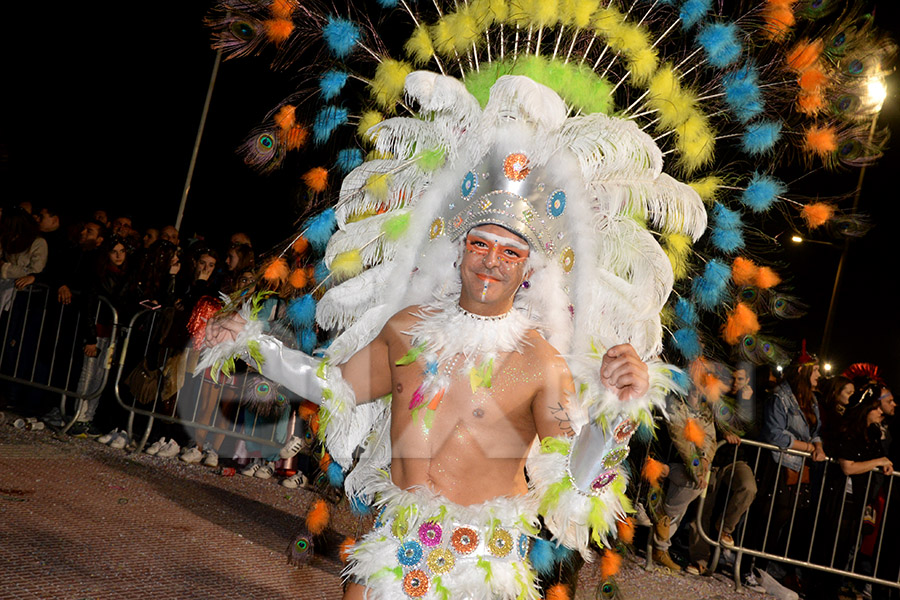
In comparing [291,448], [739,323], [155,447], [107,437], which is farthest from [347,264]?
[107,437]

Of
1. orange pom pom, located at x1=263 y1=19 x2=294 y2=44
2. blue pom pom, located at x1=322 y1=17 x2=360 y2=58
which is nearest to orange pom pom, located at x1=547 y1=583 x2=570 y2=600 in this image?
blue pom pom, located at x1=322 y1=17 x2=360 y2=58

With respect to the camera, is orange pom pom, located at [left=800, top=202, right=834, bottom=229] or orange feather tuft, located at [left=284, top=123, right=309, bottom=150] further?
orange feather tuft, located at [left=284, top=123, right=309, bottom=150]

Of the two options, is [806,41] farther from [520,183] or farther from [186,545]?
[186,545]

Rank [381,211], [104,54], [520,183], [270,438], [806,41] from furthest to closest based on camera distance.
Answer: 1. [104,54]
2. [270,438]
3. [381,211]
4. [806,41]
5. [520,183]

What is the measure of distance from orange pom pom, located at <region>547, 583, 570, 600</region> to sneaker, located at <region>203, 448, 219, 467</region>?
13.5 ft

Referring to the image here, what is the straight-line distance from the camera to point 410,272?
10.1 ft

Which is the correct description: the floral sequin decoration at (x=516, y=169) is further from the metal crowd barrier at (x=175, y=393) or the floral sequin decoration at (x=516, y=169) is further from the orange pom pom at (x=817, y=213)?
the metal crowd barrier at (x=175, y=393)

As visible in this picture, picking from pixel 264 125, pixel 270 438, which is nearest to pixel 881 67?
pixel 264 125

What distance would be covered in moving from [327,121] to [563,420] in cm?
158

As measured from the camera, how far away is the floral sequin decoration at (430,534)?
2553 mm

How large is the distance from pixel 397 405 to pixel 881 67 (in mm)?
2215

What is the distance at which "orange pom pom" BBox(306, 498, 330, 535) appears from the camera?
345 cm

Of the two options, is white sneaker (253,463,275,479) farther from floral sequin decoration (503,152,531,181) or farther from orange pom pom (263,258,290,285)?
floral sequin decoration (503,152,531,181)

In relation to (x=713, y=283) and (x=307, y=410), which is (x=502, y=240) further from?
(x=307, y=410)
